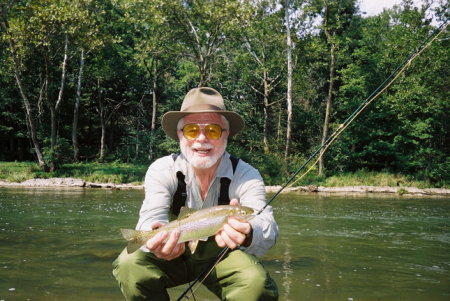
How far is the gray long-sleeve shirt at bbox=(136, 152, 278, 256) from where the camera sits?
10.7ft

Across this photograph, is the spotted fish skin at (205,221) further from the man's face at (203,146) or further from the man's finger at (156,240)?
the man's face at (203,146)

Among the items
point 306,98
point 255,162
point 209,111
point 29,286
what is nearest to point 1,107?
point 255,162

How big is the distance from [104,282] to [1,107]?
1435 inches

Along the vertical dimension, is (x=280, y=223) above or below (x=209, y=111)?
below

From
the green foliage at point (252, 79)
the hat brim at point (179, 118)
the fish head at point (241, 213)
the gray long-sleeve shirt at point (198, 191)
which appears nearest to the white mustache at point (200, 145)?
the gray long-sleeve shirt at point (198, 191)

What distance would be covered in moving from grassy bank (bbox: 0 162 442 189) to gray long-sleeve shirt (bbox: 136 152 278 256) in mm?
21297

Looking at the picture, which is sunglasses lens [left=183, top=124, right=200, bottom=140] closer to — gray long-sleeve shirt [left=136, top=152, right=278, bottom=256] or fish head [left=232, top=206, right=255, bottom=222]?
gray long-sleeve shirt [left=136, top=152, right=278, bottom=256]

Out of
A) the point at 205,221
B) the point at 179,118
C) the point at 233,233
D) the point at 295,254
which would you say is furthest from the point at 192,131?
the point at 295,254

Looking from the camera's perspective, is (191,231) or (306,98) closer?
(191,231)

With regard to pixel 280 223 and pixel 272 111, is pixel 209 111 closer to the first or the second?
pixel 280 223

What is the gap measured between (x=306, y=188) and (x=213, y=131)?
21.1 metres

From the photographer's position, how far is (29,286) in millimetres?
5125

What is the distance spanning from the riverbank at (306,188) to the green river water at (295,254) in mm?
8942

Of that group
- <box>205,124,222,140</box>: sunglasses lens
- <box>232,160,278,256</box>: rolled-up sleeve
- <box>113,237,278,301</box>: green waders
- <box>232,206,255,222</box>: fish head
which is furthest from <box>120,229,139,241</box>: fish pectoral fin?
<box>205,124,222,140</box>: sunglasses lens
